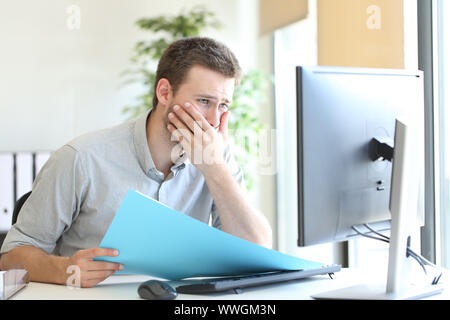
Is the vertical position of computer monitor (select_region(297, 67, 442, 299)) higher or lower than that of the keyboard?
higher

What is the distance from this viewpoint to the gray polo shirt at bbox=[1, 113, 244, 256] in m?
1.33

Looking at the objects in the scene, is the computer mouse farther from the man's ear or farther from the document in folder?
the man's ear

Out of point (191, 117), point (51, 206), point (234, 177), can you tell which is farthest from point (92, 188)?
point (234, 177)

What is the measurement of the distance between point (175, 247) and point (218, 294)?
13 cm

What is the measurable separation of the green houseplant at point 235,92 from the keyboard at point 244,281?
2343 millimetres

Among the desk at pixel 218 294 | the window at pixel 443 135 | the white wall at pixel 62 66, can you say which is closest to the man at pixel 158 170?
the desk at pixel 218 294

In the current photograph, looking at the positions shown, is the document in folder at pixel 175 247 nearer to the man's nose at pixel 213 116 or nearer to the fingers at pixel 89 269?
the fingers at pixel 89 269

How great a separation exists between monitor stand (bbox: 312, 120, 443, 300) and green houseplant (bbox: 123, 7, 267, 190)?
97.8 inches

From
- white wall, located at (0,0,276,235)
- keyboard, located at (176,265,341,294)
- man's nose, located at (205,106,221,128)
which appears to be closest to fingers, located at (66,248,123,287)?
keyboard, located at (176,265,341,294)

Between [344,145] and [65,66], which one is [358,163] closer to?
[344,145]

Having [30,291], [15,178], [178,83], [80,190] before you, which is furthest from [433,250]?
[15,178]
